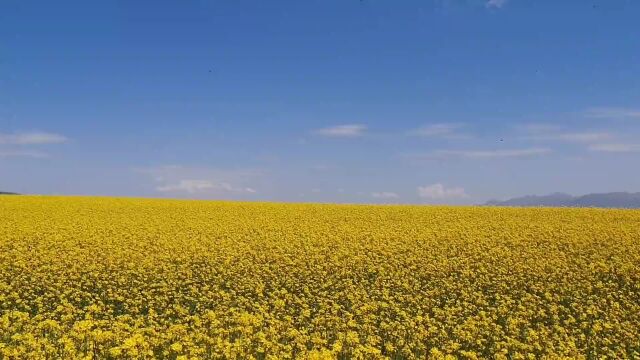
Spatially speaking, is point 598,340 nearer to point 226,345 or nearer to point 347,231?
point 226,345

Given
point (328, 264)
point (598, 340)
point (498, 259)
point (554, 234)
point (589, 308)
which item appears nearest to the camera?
point (598, 340)

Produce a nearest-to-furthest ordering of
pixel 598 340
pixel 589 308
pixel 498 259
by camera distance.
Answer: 1. pixel 598 340
2. pixel 589 308
3. pixel 498 259

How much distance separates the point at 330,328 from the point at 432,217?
22008mm

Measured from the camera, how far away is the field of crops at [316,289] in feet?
36.1

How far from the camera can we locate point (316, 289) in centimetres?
1667

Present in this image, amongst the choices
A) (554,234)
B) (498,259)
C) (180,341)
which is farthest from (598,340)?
(554,234)

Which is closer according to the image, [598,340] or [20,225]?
[598,340]

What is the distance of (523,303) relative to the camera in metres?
15.8

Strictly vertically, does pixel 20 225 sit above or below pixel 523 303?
above

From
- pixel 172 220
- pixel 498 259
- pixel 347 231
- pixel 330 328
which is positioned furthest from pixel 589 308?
pixel 172 220

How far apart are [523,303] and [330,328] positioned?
6.19 meters

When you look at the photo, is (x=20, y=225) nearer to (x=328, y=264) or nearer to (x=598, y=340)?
(x=328, y=264)

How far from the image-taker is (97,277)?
17.4 meters

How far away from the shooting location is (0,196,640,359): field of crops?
11008 mm
